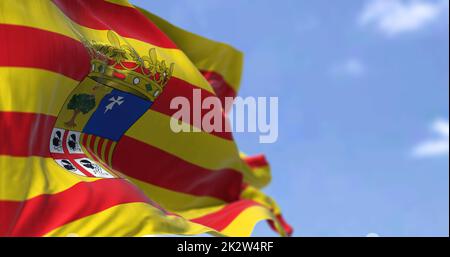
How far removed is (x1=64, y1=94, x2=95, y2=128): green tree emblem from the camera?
305 inches

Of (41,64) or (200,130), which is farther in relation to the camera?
(200,130)

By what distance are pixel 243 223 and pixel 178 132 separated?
169cm

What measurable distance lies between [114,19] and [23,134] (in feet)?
10.5

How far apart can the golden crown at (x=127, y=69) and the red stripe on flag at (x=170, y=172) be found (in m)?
0.77

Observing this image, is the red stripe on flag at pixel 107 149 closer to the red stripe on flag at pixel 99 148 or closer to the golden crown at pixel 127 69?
the red stripe on flag at pixel 99 148

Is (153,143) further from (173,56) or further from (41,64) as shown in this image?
(41,64)

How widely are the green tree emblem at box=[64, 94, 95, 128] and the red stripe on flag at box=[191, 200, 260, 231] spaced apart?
267cm

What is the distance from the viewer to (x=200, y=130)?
32.7 feet

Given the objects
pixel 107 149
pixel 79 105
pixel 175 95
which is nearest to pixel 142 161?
pixel 107 149

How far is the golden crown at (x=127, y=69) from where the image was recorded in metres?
8.09

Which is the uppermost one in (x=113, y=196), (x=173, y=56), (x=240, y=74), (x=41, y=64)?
(x=240, y=74)
